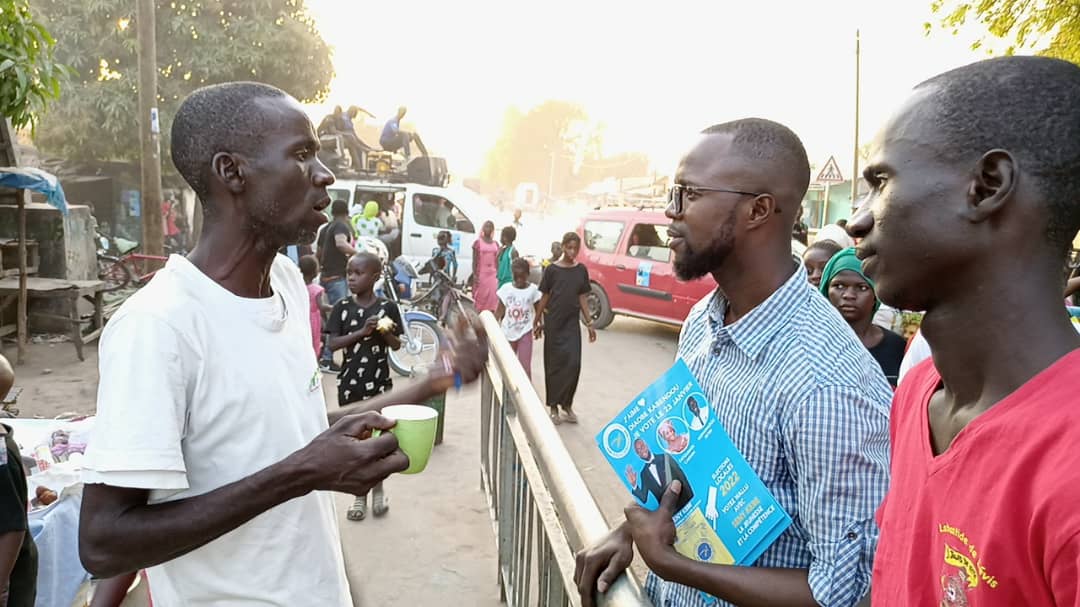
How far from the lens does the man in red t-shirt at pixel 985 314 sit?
79cm

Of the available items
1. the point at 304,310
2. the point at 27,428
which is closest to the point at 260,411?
the point at 304,310

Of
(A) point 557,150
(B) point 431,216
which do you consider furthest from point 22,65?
(A) point 557,150

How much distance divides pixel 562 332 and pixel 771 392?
5.19 meters

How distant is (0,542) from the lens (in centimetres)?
227

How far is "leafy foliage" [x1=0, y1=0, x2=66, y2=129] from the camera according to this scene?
4676mm

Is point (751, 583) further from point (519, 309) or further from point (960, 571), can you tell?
point (519, 309)

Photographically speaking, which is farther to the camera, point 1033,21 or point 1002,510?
point 1033,21

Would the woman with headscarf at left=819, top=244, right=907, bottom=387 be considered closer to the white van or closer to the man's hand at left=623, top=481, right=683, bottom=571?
the man's hand at left=623, top=481, right=683, bottom=571

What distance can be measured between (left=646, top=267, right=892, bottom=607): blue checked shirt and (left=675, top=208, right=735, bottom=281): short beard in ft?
0.53

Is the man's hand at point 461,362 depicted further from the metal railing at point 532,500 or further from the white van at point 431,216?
the white van at point 431,216

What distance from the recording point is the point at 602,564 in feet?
4.68

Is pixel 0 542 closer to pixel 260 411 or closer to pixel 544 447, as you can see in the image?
pixel 260 411

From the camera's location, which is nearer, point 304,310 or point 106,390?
point 106,390

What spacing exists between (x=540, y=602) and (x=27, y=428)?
347cm
